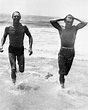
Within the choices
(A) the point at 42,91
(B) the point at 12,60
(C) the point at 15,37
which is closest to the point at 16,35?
(C) the point at 15,37

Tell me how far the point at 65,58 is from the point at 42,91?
101cm

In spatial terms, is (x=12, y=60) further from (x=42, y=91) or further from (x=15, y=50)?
(x=42, y=91)

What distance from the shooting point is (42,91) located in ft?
18.9

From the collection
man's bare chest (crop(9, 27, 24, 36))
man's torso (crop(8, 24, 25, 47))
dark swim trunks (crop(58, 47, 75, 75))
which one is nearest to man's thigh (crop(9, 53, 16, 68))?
man's torso (crop(8, 24, 25, 47))

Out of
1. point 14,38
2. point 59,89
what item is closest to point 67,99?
point 59,89

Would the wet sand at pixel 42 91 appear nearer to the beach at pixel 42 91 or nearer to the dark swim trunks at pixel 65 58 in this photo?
the beach at pixel 42 91

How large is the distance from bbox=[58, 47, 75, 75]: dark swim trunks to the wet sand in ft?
1.82

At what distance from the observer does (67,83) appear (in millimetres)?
6676

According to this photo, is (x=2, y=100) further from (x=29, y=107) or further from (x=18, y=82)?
(x=18, y=82)

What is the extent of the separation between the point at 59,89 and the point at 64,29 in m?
1.53

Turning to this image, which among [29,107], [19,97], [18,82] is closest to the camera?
[29,107]

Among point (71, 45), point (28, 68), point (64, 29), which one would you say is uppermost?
point (64, 29)

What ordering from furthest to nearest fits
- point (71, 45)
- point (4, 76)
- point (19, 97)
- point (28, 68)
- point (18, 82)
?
1. point (28, 68)
2. point (4, 76)
3. point (18, 82)
4. point (71, 45)
5. point (19, 97)

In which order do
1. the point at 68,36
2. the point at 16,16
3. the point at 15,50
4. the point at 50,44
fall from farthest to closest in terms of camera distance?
the point at 50,44
the point at 15,50
the point at 68,36
the point at 16,16
